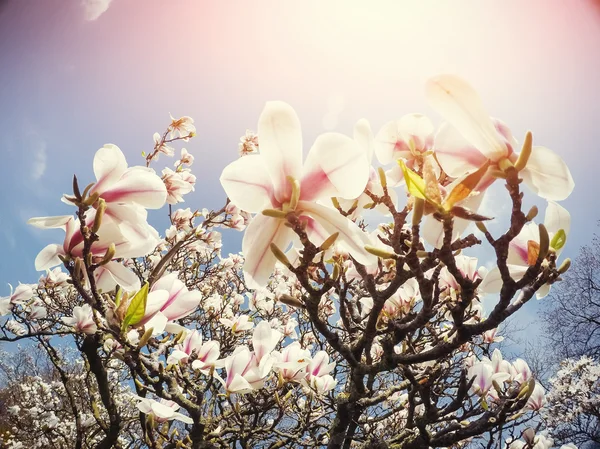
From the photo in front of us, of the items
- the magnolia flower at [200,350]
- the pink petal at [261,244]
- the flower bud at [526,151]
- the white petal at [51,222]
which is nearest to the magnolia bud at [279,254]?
the pink petal at [261,244]

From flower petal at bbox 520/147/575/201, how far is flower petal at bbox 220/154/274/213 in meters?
0.54

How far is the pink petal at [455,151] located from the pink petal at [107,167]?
0.77 metres

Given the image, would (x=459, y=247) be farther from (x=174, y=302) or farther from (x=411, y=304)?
(x=411, y=304)

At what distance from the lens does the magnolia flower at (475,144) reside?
61cm

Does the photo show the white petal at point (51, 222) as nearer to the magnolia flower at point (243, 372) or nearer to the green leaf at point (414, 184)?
the green leaf at point (414, 184)

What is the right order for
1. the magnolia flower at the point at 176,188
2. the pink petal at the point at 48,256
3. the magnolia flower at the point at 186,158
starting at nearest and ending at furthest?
the pink petal at the point at 48,256 < the magnolia flower at the point at 176,188 < the magnolia flower at the point at 186,158

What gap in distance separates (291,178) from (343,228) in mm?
149

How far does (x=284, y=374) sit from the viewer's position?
1.90 metres

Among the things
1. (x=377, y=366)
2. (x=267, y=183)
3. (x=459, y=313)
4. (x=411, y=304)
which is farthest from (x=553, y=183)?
(x=411, y=304)

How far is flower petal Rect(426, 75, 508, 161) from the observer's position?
0.61 meters

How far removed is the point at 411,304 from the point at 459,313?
1.12 m

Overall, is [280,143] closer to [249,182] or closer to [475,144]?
[249,182]

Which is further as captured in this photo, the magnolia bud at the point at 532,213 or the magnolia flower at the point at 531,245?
the magnolia flower at the point at 531,245

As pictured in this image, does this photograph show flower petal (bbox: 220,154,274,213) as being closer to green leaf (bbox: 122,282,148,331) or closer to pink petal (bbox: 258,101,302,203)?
pink petal (bbox: 258,101,302,203)
